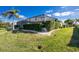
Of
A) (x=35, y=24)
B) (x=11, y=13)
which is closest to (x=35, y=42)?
(x=35, y=24)

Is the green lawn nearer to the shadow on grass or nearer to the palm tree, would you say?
the shadow on grass

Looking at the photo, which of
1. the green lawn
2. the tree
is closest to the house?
the green lawn

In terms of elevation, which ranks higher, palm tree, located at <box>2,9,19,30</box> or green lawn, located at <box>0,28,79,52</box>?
palm tree, located at <box>2,9,19,30</box>

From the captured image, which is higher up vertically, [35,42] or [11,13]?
[11,13]

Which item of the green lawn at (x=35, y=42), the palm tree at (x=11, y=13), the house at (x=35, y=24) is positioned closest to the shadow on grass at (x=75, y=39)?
the green lawn at (x=35, y=42)

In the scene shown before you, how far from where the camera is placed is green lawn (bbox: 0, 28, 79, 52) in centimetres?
305

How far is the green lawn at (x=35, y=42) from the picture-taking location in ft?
10.0

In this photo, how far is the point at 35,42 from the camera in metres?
3.06

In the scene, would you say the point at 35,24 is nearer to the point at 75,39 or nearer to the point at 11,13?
the point at 11,13

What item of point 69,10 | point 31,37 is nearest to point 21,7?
point 31,37
